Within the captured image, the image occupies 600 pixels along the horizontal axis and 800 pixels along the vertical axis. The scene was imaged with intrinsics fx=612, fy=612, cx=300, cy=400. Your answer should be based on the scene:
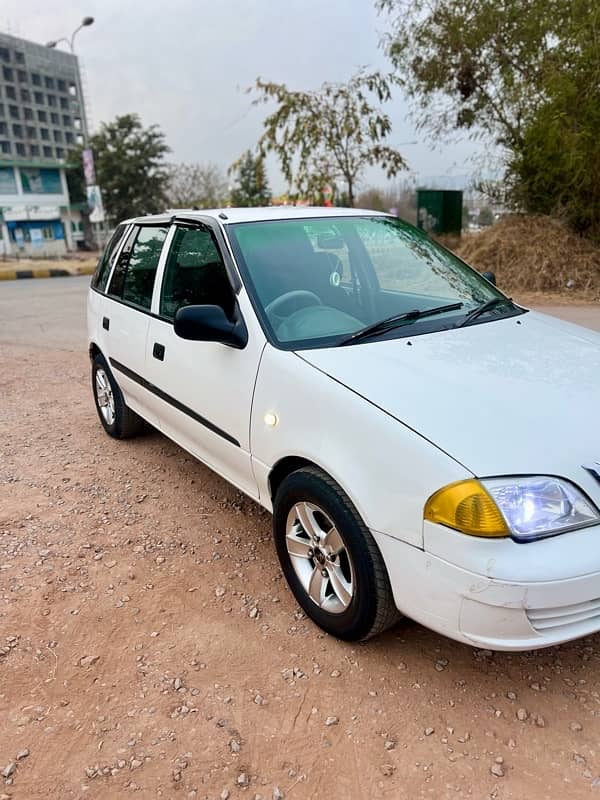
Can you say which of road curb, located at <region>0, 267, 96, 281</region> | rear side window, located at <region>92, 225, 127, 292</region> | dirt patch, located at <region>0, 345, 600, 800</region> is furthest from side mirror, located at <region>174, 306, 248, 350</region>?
road curb, located at <region>0, 267, 96, 281</region>

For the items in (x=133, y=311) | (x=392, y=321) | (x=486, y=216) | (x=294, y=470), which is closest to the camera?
(x=294, y=470)

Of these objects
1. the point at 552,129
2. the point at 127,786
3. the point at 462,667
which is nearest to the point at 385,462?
the point at 462,667

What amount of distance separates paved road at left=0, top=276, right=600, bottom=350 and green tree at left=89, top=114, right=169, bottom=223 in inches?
1287

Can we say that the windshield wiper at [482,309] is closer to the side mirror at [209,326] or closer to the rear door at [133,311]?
the side mirror at [209,326]

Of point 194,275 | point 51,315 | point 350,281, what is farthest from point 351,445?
point 51,315

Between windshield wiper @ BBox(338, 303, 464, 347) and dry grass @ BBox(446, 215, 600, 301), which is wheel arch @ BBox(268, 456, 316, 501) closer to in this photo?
windshield wiper @ BBox(338, 303, 464, 347)

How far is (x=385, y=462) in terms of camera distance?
81.2 inches

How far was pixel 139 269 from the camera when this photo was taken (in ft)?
13.1

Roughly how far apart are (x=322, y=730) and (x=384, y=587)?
52 centimetres

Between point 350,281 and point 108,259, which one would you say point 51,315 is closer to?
point 108,259

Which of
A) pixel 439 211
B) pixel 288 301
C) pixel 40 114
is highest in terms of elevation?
pixel 40 114

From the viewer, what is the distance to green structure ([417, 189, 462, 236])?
47.3 feet

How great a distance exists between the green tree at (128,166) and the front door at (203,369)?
4646 cm

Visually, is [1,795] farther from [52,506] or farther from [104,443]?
[104,443]
